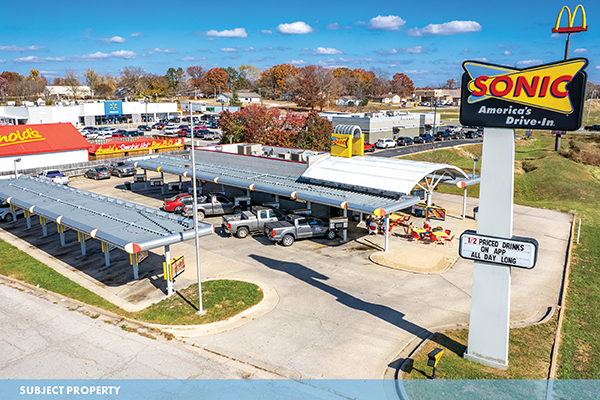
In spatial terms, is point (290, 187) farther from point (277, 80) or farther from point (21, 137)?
point (277, 80)

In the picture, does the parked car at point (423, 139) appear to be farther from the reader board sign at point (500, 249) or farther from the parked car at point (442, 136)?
the reader board sign at point (500, 249)

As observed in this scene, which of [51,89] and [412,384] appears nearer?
[412,384]

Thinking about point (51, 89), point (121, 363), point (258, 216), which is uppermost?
point (51, 89)

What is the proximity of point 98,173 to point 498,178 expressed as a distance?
141ft

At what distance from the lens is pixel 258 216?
27547 mm

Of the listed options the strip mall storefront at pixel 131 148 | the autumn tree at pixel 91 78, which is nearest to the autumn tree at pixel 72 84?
the autumn tree at pixel 91 78

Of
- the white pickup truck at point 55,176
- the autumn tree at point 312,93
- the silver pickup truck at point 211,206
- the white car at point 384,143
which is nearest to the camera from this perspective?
the silver pickup truck at point 211,206

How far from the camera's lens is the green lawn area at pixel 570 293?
44.3 feet

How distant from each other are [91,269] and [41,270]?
8.02 ft

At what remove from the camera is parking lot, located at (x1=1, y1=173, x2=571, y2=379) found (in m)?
14.9

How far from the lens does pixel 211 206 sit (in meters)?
31.8

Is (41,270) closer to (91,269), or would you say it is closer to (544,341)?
(91,269)

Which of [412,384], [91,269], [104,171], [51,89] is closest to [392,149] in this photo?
[104,171]

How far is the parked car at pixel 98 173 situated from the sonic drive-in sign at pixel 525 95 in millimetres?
41902
